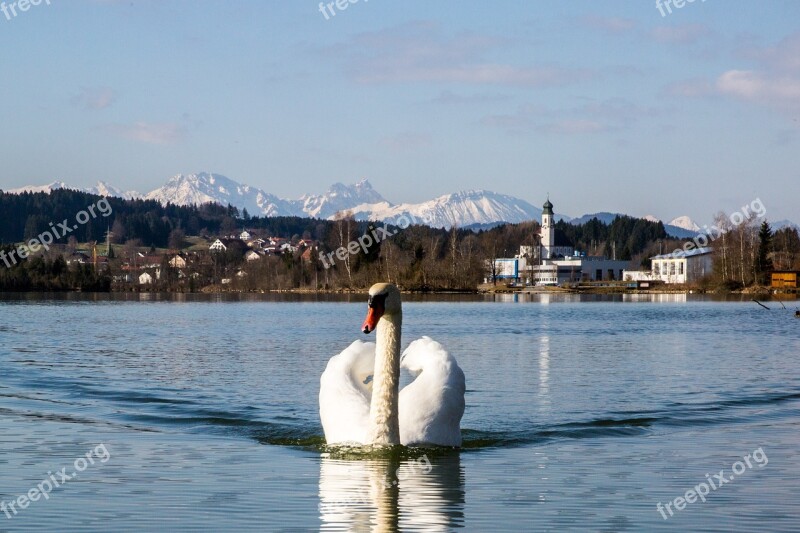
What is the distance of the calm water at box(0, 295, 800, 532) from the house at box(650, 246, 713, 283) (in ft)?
480

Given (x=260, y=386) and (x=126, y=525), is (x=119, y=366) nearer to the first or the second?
(x=260, y=386)

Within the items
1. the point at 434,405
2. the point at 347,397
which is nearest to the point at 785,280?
the point at 347,397

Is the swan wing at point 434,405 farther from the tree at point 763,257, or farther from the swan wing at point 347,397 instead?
the tree at point 763,257

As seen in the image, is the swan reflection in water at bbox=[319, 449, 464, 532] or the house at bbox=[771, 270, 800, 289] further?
the house at bbox=[771, 270, 800, 289]

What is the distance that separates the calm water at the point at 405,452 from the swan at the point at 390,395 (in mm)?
397

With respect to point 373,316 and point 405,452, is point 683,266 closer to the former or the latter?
point 405,452

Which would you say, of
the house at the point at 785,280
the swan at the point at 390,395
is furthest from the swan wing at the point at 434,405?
the house at the point at 785,280

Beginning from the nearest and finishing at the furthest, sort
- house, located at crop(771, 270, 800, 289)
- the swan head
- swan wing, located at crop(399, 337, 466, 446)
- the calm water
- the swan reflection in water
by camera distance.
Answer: the swan reflection in water, the calm water, the swan head, swan wing, located at crop(399, 337, 466, 446), house, located at crop(771, 270, 800, 289)

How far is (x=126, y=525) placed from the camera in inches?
442

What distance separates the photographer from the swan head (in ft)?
48.1

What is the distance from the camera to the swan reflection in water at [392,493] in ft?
38.4

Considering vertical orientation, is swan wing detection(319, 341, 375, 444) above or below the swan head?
below

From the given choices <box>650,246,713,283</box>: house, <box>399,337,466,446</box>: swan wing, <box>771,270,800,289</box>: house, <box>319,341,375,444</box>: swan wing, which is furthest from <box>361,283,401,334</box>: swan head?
<box>650,246,713,283</box>: house

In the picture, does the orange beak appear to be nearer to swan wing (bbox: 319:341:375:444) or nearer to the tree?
swan wing (bbox: 319:341:375:444)
